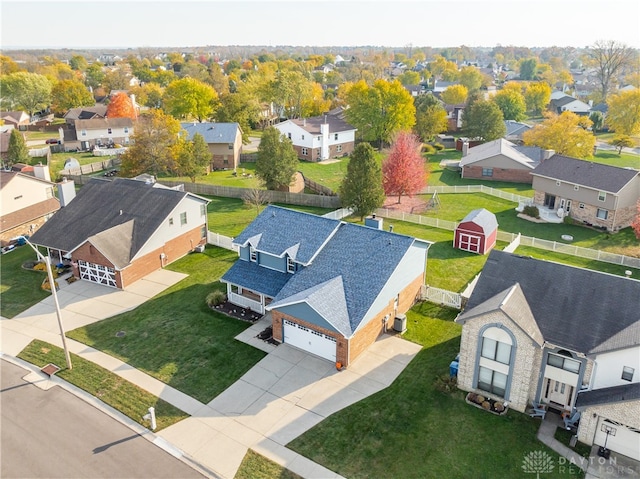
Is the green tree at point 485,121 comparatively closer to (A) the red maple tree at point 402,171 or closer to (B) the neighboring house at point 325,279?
(A) the red maple tree at point 402,171

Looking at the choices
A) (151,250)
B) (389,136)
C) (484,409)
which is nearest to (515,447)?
(484,409)

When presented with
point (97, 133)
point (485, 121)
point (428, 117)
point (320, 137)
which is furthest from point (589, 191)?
point (97, 133)

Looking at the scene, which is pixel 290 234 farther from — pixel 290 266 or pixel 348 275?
pixel 348 275

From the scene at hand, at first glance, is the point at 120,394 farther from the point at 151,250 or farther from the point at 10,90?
the point at 10,90

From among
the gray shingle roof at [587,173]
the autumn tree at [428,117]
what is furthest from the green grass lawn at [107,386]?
the autumn tree at [428,117]

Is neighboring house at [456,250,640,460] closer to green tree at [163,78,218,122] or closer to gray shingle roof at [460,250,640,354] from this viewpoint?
gray shingle roof at [460,250,640,354]

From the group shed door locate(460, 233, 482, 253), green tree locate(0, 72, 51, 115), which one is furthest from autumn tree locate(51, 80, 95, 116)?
shed door locate(460, 233, 482, 253)
